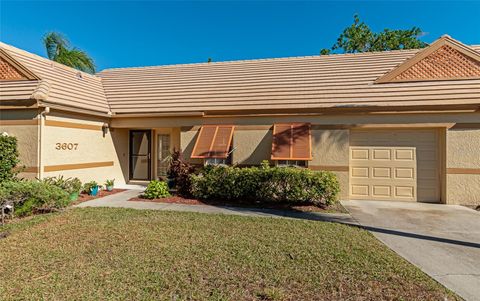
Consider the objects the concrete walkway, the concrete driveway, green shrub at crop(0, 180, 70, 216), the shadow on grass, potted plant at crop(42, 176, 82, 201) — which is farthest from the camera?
potted plant at crop(42, 176, 82, 201)

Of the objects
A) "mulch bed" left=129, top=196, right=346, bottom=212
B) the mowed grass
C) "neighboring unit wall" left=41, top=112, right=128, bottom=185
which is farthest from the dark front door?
the mowed grass

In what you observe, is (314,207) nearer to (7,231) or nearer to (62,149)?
(7,231)

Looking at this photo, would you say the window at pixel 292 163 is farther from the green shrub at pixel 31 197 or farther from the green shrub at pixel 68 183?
the green shrub at pixel 68 183

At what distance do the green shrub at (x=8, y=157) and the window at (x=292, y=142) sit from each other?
911cm

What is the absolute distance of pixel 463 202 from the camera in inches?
365

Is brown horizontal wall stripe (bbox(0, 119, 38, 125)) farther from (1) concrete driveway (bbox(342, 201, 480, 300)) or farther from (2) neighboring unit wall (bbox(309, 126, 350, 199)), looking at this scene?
(1) concrete driveway (bbox(342, 201, 480, 300))

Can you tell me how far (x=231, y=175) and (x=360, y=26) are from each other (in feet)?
91.2

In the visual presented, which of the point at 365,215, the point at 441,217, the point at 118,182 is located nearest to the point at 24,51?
the point at 118,182

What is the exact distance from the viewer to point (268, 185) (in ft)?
29.2

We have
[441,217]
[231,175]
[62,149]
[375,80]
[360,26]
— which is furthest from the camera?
[360,26]

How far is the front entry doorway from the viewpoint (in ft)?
44.2

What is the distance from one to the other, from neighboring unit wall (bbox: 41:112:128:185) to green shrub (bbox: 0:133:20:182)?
33.1 inches

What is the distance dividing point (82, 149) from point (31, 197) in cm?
405

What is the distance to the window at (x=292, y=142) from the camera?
9.61 metres
